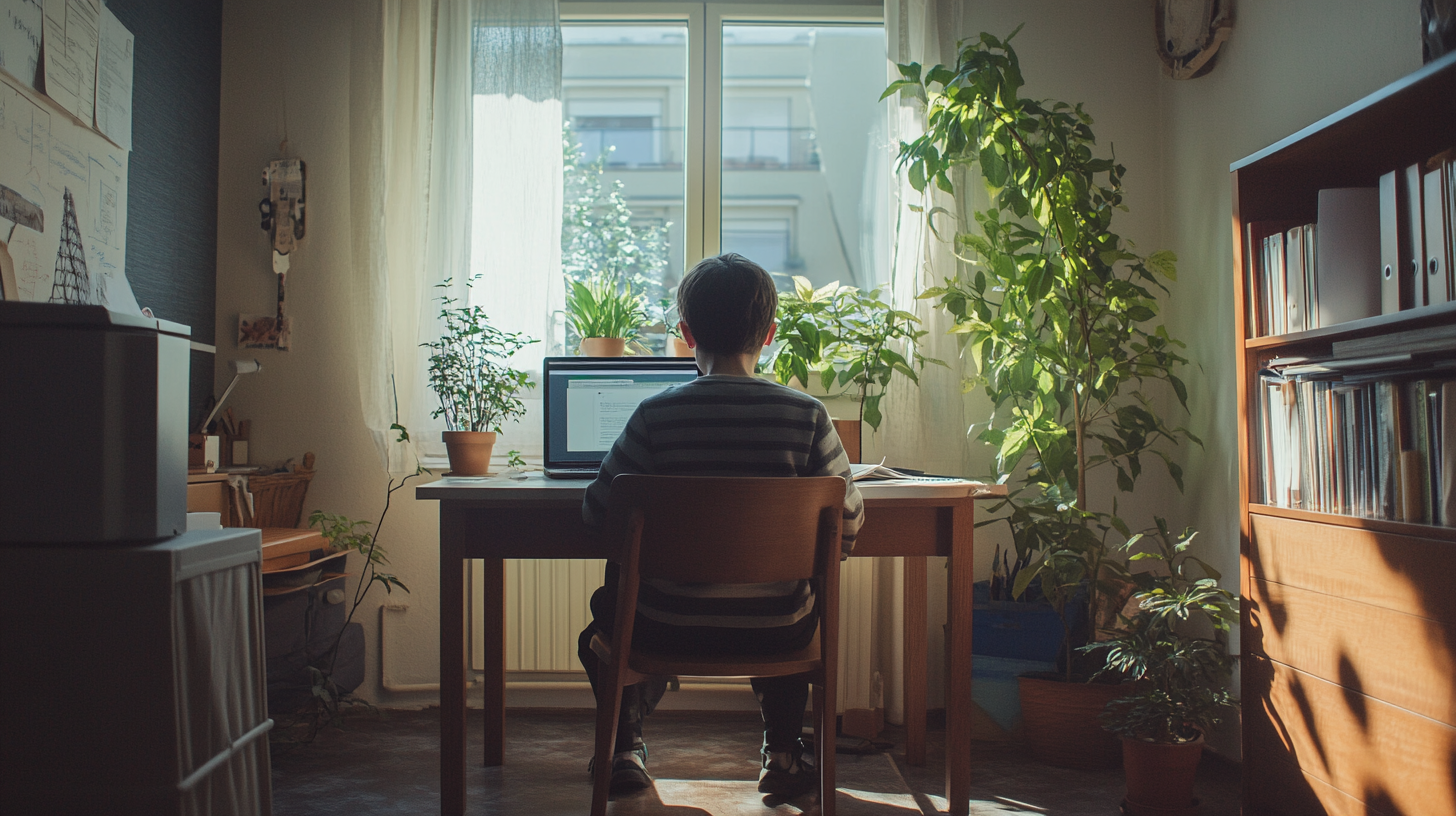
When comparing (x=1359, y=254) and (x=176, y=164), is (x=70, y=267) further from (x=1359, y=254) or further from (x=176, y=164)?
(x=1359, y=254)

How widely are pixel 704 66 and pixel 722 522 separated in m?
2.00

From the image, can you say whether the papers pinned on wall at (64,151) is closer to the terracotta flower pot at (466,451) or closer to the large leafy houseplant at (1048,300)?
the terracotta flower pot at (466,451)

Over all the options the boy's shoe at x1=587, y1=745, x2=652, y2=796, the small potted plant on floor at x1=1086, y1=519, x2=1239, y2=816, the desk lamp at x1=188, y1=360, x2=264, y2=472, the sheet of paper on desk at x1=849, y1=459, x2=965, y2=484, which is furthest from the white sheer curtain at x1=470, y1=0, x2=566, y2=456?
the small potted plant on floor at x1=1086, y1=519, x2=1239, y2=816

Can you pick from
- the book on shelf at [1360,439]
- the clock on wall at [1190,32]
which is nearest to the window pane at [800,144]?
the clock on wall at [1190,32]

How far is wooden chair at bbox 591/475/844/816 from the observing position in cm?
141

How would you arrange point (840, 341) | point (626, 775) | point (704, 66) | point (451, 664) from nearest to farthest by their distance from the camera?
point (451, 664), point (626, 775), point (840, 341), point (704, 66)

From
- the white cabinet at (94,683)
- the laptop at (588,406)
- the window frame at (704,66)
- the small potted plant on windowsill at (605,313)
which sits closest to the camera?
the white cabinet at (94,683)

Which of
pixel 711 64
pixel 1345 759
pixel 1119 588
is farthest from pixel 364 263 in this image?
pixel 1345 759

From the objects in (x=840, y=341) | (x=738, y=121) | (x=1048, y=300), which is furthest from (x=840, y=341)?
(x=738, y=121)

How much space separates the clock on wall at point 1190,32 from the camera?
246 cm

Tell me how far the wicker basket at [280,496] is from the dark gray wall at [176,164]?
0.34 meters

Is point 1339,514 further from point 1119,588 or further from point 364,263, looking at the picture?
point 364,263

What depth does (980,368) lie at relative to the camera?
8.07 ft

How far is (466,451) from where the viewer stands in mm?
2156
